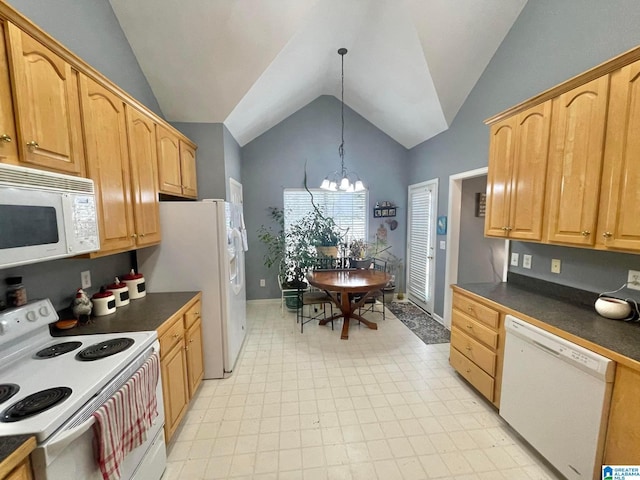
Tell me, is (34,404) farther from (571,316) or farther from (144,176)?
(571,316)

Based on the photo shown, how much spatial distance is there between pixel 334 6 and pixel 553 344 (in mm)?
3064

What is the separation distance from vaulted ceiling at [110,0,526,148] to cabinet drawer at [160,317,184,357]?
2.30 metres

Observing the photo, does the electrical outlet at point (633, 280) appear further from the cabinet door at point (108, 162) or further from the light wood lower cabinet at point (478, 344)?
the cabinet door at point (108, 162)

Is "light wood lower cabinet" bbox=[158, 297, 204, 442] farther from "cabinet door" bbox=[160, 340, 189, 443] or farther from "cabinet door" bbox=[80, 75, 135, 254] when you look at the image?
"cabinet door" bbox=[80, 75, 135, 254]

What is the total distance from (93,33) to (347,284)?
121 inches

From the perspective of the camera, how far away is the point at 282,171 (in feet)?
14.7

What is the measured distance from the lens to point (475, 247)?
12.1 feet

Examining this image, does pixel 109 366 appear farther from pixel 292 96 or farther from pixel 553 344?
pixel 292 96

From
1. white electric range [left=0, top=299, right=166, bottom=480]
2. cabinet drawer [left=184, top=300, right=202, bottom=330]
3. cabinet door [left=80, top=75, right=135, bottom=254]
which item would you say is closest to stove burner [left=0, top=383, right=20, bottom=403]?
white electric range [left=0, top=299, right=166, bottom=480]

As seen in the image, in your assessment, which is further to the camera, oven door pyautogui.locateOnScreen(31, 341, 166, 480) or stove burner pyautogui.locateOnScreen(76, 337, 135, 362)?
stove burner pyautogui.locateOnScreen(76, 337, 135, 362)

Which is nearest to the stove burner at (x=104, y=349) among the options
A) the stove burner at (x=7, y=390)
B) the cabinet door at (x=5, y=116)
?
the stove burner at (x=7, y=390)

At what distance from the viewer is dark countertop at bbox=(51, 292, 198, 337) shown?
1577mm

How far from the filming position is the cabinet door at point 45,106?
44.2 inches

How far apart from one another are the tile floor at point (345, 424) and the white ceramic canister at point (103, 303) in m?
1.00
